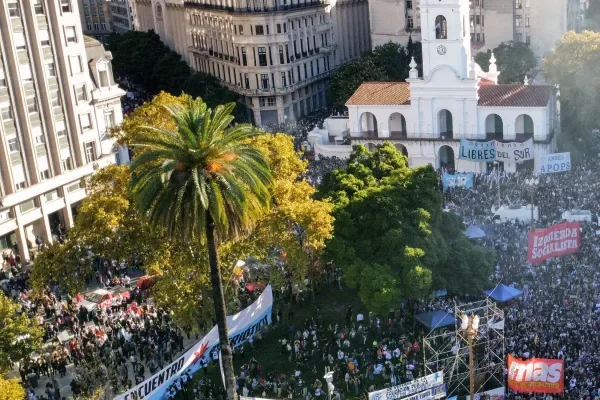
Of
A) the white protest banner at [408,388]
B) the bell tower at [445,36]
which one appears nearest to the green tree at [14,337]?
the white protest banner at [408,388]

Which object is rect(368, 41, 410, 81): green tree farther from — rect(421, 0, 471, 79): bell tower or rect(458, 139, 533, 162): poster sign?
rect(458, 139, 533, 162): poster sign

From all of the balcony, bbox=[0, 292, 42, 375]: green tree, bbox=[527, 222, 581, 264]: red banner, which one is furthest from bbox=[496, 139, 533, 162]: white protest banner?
bbox=[0, 292, 42, 375]: green tree

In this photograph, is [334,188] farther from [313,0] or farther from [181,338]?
[313,0]

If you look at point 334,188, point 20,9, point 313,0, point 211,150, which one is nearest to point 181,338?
point 334,188

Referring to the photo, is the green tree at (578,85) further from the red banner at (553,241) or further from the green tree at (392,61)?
the red banner at (553,241)

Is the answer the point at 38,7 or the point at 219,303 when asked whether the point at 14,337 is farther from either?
the point at 38,7

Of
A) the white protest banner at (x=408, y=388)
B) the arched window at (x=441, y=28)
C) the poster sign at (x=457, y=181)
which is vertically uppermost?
the arched window at (x=441, y=28)
